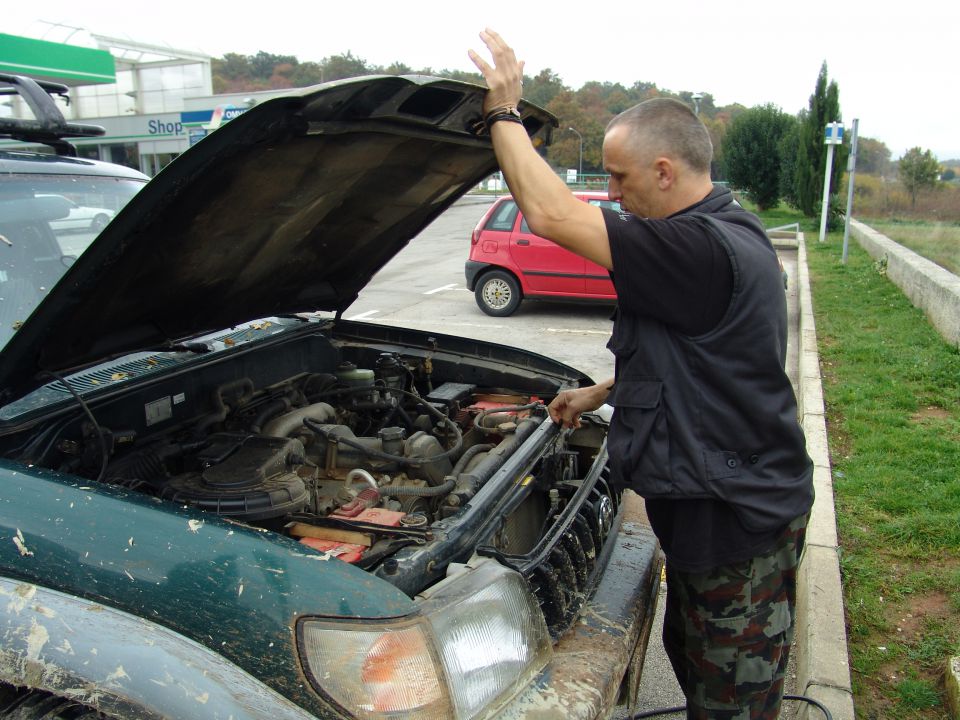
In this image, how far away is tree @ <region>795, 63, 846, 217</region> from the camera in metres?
25.0

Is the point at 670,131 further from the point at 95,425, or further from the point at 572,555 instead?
the point at 95,425

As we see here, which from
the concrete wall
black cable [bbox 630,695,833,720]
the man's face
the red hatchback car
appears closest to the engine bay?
black cable [bbox 630,695,833,720]

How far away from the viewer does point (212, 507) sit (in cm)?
224

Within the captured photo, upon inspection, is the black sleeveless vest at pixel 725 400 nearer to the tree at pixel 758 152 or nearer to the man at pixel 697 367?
the man at pixel 697 367

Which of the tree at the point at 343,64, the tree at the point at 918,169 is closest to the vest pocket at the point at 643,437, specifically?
Answer: the tree at the point at 918,169

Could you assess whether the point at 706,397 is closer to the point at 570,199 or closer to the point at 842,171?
the point at 570,199

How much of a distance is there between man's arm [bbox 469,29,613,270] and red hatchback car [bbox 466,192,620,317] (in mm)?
8092

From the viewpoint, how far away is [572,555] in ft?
7.47

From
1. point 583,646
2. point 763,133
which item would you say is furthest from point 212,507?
point 763,133

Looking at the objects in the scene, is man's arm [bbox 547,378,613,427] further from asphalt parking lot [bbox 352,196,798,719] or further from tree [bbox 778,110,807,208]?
tree [bbox 778,110,807,208]

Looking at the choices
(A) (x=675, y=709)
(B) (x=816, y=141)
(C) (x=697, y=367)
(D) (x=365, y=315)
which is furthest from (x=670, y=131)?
(B) (x=816, y=141)

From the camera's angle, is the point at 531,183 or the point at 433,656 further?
the point at 531,183

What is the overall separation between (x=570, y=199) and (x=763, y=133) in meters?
32.3

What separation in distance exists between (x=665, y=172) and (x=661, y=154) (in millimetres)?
46
